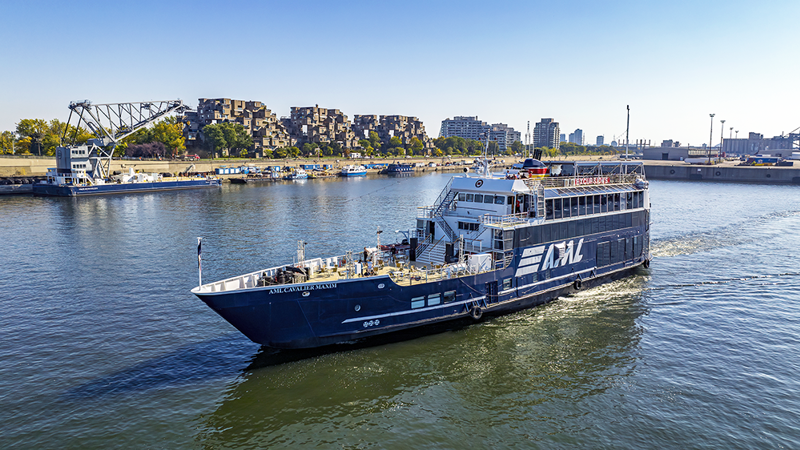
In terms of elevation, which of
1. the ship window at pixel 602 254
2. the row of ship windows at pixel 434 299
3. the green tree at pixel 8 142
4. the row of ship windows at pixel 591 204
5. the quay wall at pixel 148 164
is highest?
the green tree at pixel 8 142

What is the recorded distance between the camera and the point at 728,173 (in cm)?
14050

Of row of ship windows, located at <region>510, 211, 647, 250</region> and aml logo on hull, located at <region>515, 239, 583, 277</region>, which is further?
aml logo on hull, located at <region>515, 239, 583, 277</region>

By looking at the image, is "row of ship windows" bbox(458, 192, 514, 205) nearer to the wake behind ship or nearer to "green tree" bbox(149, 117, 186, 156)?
the wake behind ship

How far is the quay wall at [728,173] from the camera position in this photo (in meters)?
130

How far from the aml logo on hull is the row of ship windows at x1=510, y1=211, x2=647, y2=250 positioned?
1.54 feet

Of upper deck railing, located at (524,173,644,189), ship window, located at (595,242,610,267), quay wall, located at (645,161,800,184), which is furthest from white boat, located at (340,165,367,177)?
ship window, located at (595,242,610,267)

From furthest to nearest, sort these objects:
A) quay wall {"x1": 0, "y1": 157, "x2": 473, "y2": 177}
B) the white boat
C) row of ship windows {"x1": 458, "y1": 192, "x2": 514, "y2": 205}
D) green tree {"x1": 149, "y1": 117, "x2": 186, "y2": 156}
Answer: the white boat < green tree {"x1": 149, "y1": 117, "x2": 186, "y2": 156} < quay wall {"x1": 0, "y1": 157, "x2": 473, "y2": 177} < row of ship windows {"x1": 458, "y1": 192, "x2": 514, "y2": 205}

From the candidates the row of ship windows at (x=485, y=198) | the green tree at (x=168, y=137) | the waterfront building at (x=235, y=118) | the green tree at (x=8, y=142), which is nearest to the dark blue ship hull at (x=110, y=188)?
the green tree at (x=168, y=137)

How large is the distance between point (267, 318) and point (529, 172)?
65.2 ft

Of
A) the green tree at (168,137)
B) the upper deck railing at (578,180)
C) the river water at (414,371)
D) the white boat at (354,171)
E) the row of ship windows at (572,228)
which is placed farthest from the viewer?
the white boat at (354,171)

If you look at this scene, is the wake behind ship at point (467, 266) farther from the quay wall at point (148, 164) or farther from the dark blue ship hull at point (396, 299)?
the quay wall at point (148, 164)

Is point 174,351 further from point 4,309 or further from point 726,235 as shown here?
point 726,235

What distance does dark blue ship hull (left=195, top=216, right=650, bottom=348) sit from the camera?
23.1 meters

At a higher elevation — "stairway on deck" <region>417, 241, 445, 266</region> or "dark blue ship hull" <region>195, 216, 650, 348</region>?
"stairway on deck" <region>417, 241, 445, 266</region>
